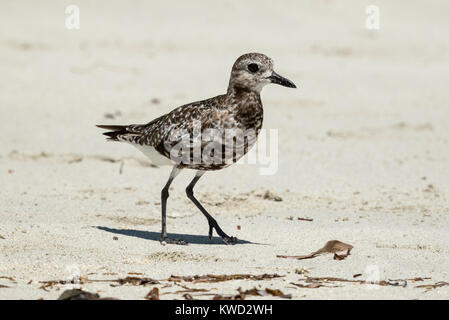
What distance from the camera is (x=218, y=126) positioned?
8.14 meters

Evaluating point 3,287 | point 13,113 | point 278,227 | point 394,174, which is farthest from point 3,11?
point 3,287

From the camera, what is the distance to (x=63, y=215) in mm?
9141

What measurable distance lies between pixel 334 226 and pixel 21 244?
2.97m

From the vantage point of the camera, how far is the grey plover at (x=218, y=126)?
26.6 ft

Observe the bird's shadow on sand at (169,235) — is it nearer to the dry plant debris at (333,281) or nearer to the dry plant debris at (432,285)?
the dry plant debris at (333,281)

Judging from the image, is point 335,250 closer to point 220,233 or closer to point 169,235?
point 220,233

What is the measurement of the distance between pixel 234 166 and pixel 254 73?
3.31m

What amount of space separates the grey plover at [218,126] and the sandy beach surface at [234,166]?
2.44ft

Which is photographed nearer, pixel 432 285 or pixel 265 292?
pixel 265 292

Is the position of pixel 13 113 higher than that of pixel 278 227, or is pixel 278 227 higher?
pixel 13 113

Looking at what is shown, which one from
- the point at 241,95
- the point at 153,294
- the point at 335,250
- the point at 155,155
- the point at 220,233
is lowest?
the point at 153,294

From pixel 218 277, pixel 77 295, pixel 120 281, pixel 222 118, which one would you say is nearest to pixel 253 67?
pixel 222 118
